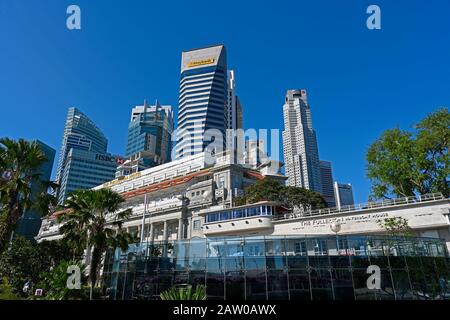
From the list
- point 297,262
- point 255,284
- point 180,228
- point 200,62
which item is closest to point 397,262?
point 297,262

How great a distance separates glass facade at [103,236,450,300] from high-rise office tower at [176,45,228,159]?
12994cm

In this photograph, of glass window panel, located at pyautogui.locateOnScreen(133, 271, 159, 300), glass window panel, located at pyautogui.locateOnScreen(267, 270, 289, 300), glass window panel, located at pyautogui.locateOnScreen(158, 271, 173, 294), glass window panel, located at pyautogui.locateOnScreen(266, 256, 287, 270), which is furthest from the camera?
glass window panel, located at pyautogui.locateOnScreen(133, 271, 159, 300)

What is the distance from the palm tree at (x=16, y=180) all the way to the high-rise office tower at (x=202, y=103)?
5011 inches

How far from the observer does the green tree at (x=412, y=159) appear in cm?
3669

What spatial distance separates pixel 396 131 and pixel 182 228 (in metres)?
41.8

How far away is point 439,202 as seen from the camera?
101 ft

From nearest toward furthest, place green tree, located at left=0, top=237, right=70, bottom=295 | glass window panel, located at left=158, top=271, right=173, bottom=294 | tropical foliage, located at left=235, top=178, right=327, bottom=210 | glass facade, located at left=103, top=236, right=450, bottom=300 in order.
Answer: glass facade, located at left=103, top=236, right=450, bottom=300
glass window panel, located at left=158, top=271, right=173, bottom=294
green tree, located at left=0, top=237, right=70, bottom=295
tropical foliage, located at left=235, top=178, right=327, bottom=210

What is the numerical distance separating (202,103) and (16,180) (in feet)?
469

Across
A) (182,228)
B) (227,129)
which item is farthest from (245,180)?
(227,129)

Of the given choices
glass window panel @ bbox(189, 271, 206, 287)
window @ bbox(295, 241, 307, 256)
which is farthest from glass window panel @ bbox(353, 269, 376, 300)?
glass window panel @ bbox(189, 271, 206, 287)

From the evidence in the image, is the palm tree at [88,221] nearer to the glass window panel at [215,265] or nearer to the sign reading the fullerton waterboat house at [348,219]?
the glass window panel at [215,265]

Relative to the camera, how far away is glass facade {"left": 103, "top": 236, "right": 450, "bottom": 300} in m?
19.5

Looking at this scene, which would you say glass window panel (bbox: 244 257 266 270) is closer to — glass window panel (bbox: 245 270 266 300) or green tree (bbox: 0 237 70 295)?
glass window panel (bbox: 245 270 266 300)
